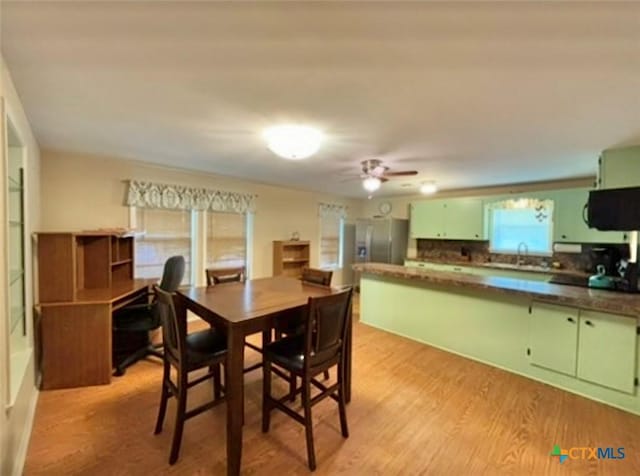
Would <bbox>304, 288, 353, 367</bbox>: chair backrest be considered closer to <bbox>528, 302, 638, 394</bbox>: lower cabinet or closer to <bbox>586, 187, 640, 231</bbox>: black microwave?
<bbox>528, 302, 638, 394</bbox>: lower cabinet

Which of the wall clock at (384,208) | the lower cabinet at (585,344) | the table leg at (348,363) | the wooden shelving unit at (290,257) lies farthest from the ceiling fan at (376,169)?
the wall clock at (384,208)

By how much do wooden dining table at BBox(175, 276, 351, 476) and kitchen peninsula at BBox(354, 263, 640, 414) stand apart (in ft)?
5.24

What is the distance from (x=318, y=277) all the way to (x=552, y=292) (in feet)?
7.00

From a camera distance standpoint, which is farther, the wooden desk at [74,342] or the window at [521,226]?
the window at [521,226]

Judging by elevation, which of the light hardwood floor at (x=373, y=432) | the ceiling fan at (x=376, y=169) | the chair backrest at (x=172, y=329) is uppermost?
the ceiling fan at (x=376, y=169)

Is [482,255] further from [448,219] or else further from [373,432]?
[373,432]

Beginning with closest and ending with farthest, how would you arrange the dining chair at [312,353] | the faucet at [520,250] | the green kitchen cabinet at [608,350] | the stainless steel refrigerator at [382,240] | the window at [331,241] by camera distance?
1. the dining chair at [312,353]
2. the green kitchen cabinet at [608,350]
3. the faucet at [520,250]
4. the stainless steel refrigerator at [382,240]
5. the window at [331,241]

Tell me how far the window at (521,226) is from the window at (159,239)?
5.03 metres

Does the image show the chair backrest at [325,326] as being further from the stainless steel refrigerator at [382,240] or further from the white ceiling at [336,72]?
the stainless steel refrigerator at [382,240]

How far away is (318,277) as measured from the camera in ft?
9.60

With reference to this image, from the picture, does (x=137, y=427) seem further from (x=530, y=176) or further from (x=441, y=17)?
(x=530, y=176)

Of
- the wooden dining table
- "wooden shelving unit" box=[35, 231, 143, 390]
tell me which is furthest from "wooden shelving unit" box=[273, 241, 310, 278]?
"wooden shelving unit" box=[35, 231, 143, 390]

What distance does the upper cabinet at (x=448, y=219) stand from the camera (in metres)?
5.31

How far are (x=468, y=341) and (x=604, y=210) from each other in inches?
70.0
